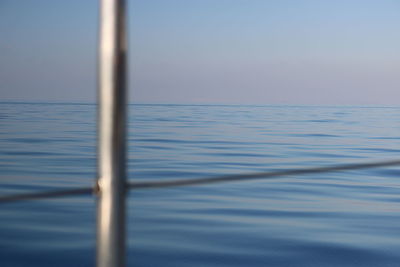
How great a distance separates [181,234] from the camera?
2.98 meters

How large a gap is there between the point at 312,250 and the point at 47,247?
1.15 m

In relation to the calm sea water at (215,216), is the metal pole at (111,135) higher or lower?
higher

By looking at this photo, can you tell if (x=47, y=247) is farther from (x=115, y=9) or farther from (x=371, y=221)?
(x=115, y=9)

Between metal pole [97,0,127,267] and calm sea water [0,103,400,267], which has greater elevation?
metal pole [97,0,127,267]

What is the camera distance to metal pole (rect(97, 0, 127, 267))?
62 cm

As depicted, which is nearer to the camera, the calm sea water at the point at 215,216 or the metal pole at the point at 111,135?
the metal pole at the point at 111,135

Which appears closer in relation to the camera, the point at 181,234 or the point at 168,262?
the point at 168,262

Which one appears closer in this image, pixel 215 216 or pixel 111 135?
pixel 111 135

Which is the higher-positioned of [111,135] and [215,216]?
[111,135]

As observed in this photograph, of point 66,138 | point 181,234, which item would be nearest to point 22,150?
point 66,138

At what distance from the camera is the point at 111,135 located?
0.63m

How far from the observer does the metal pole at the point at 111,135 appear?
617 mm

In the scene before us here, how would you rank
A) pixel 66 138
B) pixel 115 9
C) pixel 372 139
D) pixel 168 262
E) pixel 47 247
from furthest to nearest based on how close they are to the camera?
1. pixel 372 139
2. pixel 66 138
3. pixel 47 247
4. pixel 168 262
5. pixel 115 9

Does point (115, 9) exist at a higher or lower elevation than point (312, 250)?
higher
